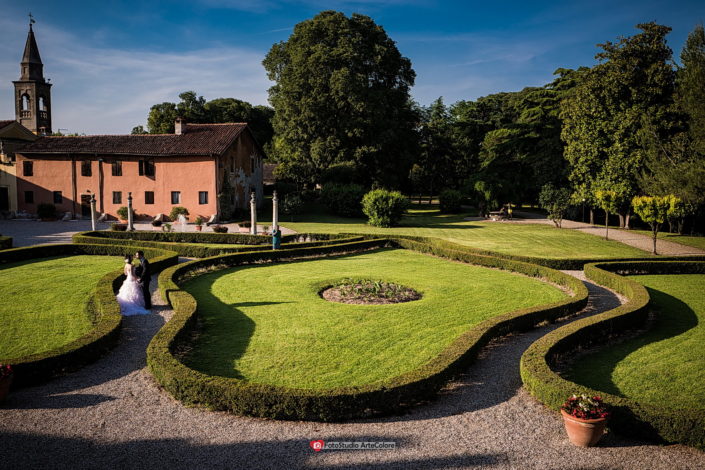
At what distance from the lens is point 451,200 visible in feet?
178

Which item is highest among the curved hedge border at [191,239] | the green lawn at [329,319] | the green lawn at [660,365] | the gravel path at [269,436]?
the curved hedge border at [191,239]

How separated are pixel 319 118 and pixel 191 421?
41.4 metres

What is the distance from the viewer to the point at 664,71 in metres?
35.4

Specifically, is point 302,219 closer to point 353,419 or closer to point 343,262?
point 343,262

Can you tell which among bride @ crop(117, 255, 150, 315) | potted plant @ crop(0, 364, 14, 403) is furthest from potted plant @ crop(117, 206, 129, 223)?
potted plant @ crop(0, 364, 14, 403)

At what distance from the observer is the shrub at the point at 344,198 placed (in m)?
45.0

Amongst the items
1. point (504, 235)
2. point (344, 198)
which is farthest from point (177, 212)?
point (504, 235)

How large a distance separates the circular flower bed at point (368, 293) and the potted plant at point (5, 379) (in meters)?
9.21

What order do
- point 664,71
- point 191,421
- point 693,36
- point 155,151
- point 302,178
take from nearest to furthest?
point 191,421 → point 693,36 → point 664,71 → point 155,151 → point 302,178

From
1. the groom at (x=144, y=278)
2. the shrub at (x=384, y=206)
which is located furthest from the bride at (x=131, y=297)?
the shrub at (x=384, y=206)

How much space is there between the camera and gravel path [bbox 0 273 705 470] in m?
6.95

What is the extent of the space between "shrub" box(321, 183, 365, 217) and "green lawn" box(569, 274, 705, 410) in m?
31.5

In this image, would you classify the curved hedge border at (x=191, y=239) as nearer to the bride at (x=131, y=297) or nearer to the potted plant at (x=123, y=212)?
the bride at (x=131, y=297)

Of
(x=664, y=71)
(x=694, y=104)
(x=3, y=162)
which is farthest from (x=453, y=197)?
(x=3, y=162)
